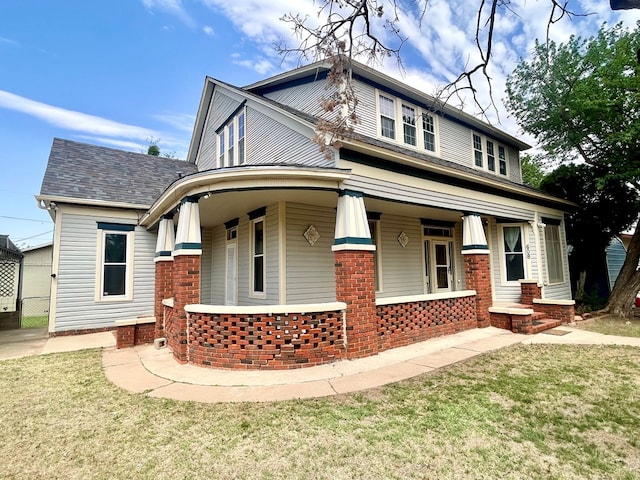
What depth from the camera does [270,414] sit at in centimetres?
375

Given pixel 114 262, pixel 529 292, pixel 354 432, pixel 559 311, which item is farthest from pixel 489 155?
pixel 114 262

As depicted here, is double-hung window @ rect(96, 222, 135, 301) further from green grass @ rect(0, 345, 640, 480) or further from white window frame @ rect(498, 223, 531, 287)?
white window frame @ rect(498, 223, 531, 287)

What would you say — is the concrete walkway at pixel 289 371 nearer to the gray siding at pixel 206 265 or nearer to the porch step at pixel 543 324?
the porch step at pixel 543 324

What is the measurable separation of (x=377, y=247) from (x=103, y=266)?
7.78 m

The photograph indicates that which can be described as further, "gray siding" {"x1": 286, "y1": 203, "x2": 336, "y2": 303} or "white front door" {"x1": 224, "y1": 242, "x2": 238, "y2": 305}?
"white front door" {"x1": 224, "y1": 242, "x2": 238, "y2": 305}

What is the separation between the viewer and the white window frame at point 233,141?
32.8 ft

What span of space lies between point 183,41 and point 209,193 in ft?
9.84

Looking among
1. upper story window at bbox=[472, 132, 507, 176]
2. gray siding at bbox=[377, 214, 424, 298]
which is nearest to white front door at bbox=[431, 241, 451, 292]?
gray siding at bbox=[377, 214, 424, 298]

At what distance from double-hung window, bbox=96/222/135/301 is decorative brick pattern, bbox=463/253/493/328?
9494 millimetres

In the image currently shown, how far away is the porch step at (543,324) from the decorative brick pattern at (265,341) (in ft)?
17.3

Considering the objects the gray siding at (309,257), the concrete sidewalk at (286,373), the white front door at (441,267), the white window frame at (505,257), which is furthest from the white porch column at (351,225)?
the white window frame at (505,257)

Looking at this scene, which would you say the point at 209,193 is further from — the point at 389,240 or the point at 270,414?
the point at 389,240

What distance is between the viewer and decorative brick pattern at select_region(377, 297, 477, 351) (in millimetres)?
6449

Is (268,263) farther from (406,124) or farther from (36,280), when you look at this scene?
(36,280)
